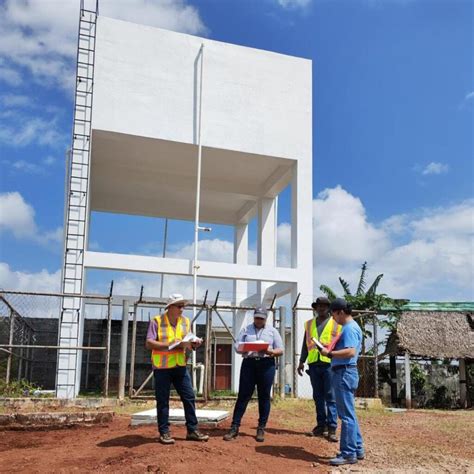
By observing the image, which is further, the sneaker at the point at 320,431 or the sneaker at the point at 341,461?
the sneaker at the point at 320,431

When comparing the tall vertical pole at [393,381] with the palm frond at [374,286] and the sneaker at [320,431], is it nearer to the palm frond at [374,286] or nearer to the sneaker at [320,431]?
the palm frond at [374,286]

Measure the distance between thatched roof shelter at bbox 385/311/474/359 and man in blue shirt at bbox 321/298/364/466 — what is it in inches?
535

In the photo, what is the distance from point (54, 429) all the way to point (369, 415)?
6390mm

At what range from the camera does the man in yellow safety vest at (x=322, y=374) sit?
798 cm

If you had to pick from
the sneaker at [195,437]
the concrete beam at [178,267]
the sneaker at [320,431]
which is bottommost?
the sneaker at [320,431]

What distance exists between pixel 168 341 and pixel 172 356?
0.61 ft

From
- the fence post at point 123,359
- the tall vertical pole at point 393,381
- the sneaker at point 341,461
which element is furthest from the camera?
the tall vertical pole at point 393,381

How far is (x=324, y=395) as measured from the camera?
8.29 metres

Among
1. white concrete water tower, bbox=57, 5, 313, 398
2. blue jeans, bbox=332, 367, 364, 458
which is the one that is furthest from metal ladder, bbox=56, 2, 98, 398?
blue jeans, bbox=332, 367, 364, 458

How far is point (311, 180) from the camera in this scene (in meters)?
18.6

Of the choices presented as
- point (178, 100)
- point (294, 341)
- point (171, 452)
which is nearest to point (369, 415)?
point (294, 341)

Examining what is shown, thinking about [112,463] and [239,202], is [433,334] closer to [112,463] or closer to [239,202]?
[239,202]

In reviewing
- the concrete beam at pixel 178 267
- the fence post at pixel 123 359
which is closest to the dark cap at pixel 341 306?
the fence post at pixel 123 359

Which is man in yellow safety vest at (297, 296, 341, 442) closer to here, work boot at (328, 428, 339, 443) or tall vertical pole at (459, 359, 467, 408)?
work boot at (328, 428, 339, 443)
